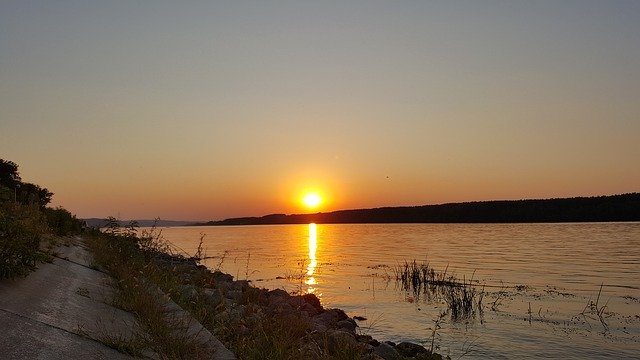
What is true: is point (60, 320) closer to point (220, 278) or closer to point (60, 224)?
point (220, 278)

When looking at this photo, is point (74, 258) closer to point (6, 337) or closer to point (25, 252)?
point (25, 252)

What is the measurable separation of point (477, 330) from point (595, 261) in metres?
21.8

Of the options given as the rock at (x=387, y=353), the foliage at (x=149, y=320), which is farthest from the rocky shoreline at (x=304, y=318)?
the foliage at (x=149, y=320)

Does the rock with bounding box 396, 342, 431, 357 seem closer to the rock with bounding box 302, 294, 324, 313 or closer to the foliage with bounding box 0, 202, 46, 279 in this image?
the rock with bounding box 302, 294, 324, 313

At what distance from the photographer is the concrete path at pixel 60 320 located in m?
5.20

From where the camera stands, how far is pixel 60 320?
6359 mm

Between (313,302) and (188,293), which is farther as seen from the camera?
(313,302)

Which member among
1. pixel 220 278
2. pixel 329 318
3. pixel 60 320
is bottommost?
pixel 329 318

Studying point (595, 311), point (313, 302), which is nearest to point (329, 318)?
point (313, 302)

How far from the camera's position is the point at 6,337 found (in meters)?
5.13

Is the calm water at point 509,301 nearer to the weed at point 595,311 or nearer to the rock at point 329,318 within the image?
the weed at point 595,311

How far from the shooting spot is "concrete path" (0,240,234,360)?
5199mm

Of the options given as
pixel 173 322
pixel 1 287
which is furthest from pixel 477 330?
pixel 1 287

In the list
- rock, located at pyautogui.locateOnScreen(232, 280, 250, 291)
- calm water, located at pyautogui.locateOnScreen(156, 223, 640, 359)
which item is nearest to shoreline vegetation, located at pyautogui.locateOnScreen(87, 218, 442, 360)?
rock, located at pyautogui.locateOnScreen(232, 280, 250, 291)
